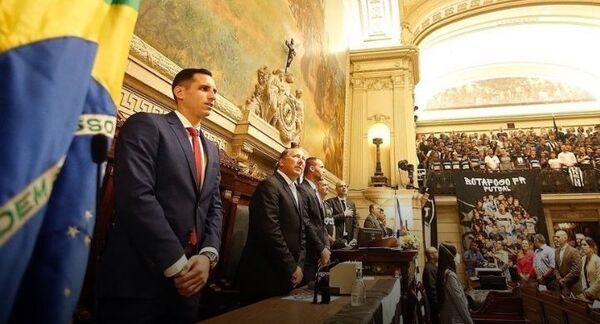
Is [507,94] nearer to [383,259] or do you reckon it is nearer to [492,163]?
[492,163]

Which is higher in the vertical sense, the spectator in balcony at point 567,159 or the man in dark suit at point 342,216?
the spectator in balcony at point 567,159

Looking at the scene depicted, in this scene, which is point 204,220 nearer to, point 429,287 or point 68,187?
point 68,187

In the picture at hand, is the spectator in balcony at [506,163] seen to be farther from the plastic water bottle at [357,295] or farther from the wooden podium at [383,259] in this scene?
the plastic water bottle at [357,295]

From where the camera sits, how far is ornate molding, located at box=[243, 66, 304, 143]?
4.02m

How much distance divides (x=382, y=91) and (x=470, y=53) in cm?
842

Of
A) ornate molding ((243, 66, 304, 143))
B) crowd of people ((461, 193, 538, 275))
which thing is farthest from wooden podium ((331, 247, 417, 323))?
crowd of people ((461, 193, 538, 275))

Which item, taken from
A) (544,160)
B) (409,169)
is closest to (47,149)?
(409,169)

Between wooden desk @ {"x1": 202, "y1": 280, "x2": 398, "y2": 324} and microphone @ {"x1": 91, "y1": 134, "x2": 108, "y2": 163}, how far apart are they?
79cm

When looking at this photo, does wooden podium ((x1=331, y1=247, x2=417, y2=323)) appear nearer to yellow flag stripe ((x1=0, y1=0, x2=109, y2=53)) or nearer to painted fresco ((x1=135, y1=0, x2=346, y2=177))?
painted fresco ((x1=135, y1=0, x2=346, y2=177))

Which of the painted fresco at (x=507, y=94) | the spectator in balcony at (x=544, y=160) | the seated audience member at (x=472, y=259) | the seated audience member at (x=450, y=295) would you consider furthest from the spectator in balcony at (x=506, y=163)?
the seated audience member at (x=450, y=295)

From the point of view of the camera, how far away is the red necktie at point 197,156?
1.54 metres

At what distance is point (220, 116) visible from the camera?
326 centimetres

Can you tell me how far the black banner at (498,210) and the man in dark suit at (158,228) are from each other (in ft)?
39.2

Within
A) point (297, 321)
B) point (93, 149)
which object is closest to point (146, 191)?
point (93, 149)
